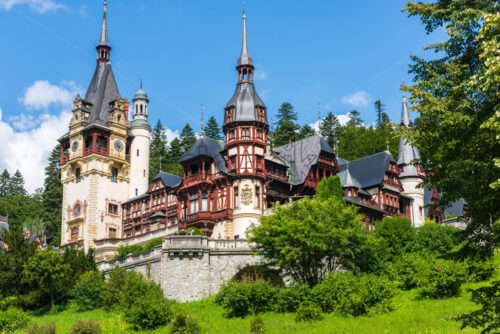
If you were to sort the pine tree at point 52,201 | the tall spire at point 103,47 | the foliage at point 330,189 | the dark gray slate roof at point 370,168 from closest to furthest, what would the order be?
the foliage at point 330,189 → the dark gray slate roof at point 370,168 → the tall spire at point 103,47 → the pine tree at point 52,201

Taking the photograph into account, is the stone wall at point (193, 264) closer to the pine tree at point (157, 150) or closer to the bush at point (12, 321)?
the bush at point (12, 321)

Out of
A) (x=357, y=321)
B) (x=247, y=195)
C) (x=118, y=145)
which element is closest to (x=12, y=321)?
(x=357, y=321)

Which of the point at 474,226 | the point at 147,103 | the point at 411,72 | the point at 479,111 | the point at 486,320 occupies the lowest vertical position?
the point at 486,320

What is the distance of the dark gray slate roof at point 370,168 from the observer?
64.3 meters

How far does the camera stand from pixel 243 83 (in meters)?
59.4

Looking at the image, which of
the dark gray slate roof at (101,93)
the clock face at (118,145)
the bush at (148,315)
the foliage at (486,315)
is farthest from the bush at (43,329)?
the dark gray slate roof at (101,93)

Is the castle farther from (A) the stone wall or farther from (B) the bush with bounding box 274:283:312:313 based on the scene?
(B) the bush with bounding box 274:283:312:313

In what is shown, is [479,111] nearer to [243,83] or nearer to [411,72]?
[411,72]

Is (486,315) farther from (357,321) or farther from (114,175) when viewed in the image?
(114,175)

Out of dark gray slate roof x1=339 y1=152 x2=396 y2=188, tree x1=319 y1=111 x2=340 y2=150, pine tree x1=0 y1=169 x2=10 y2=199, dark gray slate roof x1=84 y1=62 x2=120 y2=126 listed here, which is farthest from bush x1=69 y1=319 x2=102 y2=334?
pine tree x1=0 y1=169 x2=10 y2=199

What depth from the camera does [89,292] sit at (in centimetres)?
4275

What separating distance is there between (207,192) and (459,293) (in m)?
28.1

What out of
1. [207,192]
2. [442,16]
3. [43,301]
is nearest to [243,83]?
[207,192]

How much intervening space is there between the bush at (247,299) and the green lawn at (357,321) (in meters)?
0.76
